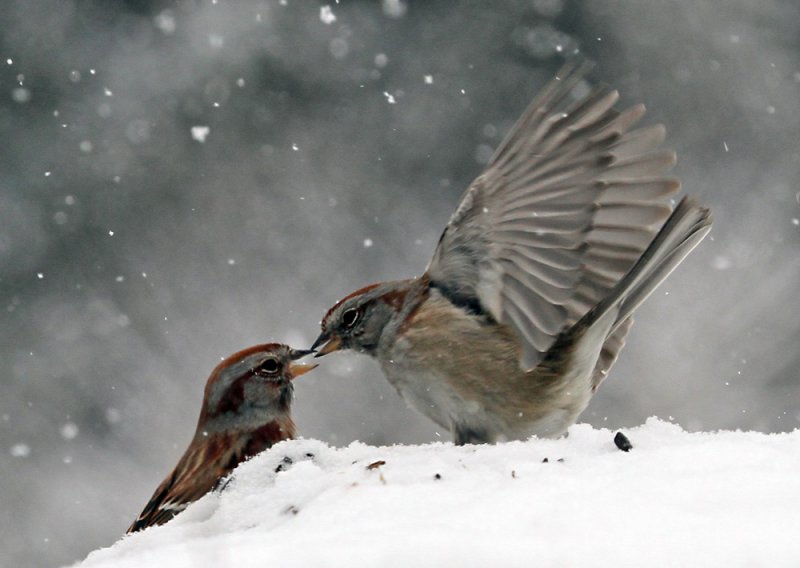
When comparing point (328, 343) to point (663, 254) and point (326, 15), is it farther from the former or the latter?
point (326, 15)

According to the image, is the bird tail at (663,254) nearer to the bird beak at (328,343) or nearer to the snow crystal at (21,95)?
the bird beak at (328,343)

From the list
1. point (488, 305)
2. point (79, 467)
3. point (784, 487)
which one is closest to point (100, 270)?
point (79, 467)

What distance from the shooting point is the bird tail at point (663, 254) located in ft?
8.35

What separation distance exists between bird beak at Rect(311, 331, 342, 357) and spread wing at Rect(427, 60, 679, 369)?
1.70 feet

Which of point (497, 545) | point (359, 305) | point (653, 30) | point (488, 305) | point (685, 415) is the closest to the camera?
point (497, 545)

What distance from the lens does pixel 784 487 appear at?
163cm

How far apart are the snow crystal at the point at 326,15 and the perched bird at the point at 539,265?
2.96 meters

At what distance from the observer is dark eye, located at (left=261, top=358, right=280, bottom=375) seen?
351 centimetres

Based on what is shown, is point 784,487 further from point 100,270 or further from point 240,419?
point 100,270

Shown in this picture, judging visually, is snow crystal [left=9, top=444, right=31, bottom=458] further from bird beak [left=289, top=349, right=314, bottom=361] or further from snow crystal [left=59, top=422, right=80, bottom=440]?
bird beak [left=289, top=349, right=314, bottom=361]

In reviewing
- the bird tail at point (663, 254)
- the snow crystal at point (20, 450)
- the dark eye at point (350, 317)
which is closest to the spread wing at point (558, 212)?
the bird tail at point (663, 254)

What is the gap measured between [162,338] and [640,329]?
2.41 m

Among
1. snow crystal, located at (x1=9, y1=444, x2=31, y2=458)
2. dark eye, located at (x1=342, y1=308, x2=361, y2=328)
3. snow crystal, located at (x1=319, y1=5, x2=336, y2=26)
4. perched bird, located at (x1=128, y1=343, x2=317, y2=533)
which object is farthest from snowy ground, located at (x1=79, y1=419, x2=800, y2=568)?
snow crystal, located at (x1=319, y1=5, x2=336, y2=26)

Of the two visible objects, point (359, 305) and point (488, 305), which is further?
point (359, 305)
